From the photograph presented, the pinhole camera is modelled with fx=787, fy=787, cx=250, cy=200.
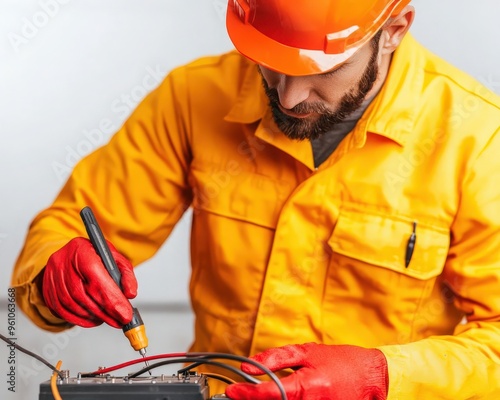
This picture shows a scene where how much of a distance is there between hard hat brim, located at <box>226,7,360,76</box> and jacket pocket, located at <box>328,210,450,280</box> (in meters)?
0.29

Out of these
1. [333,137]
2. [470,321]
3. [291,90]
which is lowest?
[470,321]

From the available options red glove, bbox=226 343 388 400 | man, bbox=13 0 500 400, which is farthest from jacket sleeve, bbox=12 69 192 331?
red glove, bbox=226 343 388 400

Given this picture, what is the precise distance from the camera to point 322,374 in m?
1.10

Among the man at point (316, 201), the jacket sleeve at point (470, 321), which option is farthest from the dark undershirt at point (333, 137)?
the jacket sleeve at point (470, 321)

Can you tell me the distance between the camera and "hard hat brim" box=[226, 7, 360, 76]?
121cm

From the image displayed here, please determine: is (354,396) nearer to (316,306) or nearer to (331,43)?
(316,306)

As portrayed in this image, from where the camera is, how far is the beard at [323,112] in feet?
4.33

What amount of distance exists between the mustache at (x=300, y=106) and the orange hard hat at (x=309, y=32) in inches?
3.6

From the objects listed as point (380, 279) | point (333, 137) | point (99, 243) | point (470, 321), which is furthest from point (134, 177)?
point (470, 321)

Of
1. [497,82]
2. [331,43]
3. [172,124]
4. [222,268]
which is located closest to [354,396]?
[222,268]

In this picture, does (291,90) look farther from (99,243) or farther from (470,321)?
(470,321)

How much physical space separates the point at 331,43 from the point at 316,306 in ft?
1.58

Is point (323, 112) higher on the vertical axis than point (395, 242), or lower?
higher

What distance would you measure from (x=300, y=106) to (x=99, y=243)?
393 millimetres
